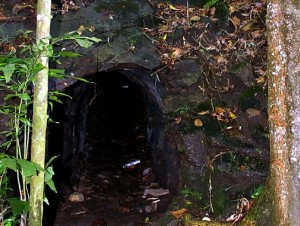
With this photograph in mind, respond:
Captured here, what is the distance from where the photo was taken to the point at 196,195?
5.54 metres

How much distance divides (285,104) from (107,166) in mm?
7546

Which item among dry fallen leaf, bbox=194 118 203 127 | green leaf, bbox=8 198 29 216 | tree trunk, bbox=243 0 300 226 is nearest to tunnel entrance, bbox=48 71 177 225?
dry fallen leaf, bbox=194 118 203 127

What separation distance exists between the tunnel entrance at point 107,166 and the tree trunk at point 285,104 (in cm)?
240

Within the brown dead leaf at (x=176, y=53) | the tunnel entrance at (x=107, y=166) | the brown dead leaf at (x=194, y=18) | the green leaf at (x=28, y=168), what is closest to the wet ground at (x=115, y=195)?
the tunnel entrance at (x=107, y=166)

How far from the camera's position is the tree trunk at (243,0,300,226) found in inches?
125

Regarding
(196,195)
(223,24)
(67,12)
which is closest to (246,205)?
(196,195)

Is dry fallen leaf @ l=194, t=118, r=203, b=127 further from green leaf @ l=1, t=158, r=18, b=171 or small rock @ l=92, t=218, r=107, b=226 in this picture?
green leaf @ l=1, t=158, r=18, b=171

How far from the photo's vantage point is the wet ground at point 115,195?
266 inches

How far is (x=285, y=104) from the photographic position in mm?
3221

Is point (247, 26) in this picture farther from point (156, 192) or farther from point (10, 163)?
point (10, 163)

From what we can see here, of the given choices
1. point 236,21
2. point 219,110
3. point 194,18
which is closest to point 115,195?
point 219,110

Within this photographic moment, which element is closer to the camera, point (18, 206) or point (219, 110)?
point (18, 206)

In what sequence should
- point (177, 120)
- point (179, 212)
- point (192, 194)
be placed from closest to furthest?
point (179, 212) → point (192, 194) → point (177, 120)

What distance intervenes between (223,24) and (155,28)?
42.6 inches
